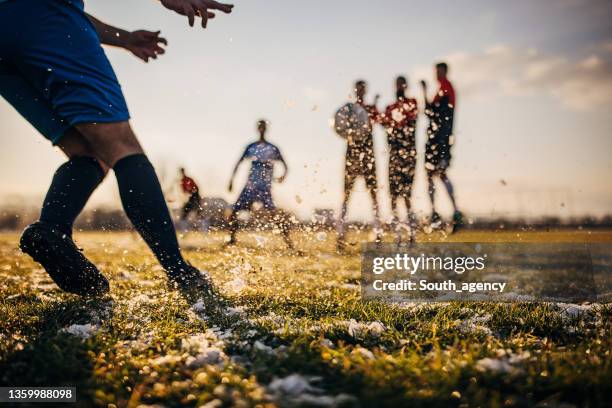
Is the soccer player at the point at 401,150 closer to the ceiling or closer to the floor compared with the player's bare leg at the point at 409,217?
closer to the ceiling

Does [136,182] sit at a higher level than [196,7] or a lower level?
lower

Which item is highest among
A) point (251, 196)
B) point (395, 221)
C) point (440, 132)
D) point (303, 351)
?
point (440, 132)

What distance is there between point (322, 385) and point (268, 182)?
6881 mm

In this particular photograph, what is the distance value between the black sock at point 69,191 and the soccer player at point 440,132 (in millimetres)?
5740

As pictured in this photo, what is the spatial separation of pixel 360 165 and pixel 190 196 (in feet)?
25.1

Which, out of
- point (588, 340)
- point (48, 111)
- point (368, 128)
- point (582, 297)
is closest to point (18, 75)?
point (48, 111)

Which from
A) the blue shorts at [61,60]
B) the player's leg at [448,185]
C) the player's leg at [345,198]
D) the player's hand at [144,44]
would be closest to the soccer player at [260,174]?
the player's leg at [345,198]

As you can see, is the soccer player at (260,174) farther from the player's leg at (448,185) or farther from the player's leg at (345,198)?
the player's leg at (448,185)

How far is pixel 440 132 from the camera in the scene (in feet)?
24.3

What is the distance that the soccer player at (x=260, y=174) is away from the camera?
320 inches

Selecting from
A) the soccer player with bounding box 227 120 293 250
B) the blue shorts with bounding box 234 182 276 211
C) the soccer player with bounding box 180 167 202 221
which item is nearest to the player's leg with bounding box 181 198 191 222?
the soccer player with bounding box 180 167 202 221

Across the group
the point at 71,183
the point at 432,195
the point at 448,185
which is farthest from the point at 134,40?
the point at 448,185

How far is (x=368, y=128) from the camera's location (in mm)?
6809

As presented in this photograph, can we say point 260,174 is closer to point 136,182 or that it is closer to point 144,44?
point 144,44
